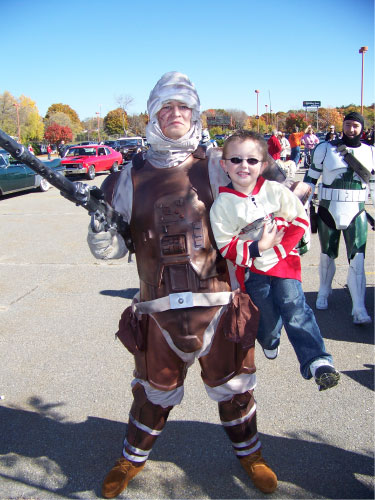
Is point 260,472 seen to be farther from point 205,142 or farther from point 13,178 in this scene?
point 13,178

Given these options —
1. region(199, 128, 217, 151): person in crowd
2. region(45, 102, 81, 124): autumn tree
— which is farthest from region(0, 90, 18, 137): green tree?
region(199, 128, 217, 151): person in crowd

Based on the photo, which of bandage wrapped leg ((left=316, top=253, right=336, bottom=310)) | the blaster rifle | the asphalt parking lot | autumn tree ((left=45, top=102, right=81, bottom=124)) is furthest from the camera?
autumn tree ((left=45, top=102, right=81, bottom=124))

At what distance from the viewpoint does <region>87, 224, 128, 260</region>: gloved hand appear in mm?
2078

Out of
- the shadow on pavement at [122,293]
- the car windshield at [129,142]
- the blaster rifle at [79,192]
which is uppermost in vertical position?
the car windshield at [129,142]

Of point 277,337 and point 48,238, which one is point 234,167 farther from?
point 48,238

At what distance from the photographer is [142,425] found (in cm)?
225

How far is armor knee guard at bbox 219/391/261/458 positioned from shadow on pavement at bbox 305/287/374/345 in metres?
1.92

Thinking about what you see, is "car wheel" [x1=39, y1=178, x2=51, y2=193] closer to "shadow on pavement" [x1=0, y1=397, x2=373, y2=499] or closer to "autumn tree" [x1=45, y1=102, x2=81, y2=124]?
"shadow on pavement" [x1=0, y1=397, x2=373, y2=499]

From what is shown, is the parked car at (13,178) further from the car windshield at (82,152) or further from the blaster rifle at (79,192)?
the blaster rifle at (79,192)

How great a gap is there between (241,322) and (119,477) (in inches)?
40.2

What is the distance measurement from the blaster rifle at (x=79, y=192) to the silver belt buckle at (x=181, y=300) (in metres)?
0.37

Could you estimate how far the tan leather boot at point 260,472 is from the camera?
2244mm

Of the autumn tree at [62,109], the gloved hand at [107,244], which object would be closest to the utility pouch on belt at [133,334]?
the gloved hand at [107,244]

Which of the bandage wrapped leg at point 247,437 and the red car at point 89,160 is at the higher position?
the red car at point 89,160
